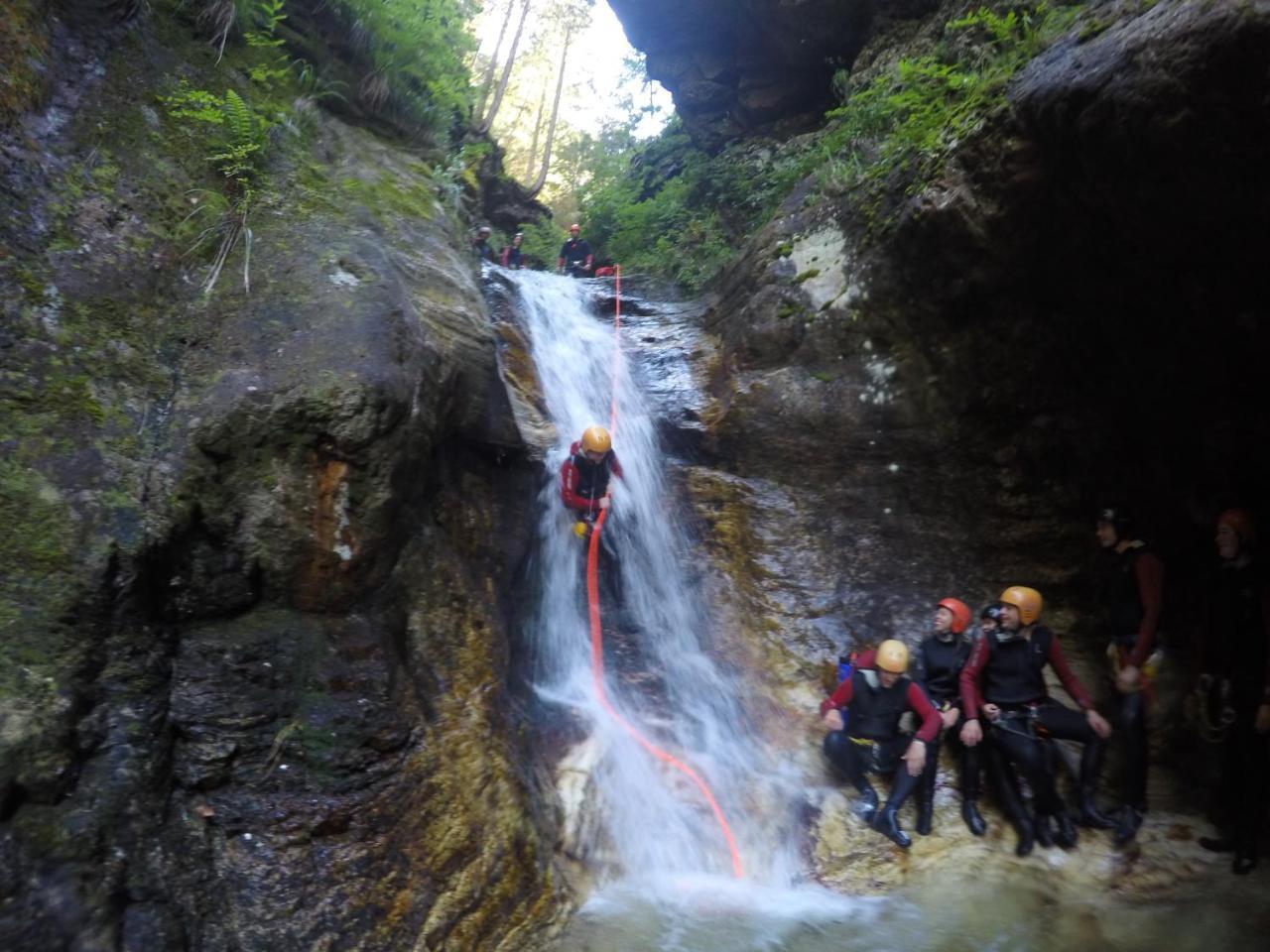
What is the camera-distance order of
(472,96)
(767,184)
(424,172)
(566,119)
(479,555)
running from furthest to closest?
(566,119)
(767,184)
(472,96)
(424,172)
(479,555)

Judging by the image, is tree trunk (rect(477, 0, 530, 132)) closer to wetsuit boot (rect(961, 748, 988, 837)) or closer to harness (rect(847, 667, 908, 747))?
harness (rect(847, 667, 908, 747))

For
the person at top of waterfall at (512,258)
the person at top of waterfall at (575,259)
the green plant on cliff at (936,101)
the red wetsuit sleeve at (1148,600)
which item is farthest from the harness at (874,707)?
the person at top of waterfall at (512,258)

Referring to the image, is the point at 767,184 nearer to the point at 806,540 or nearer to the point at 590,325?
the point at 590,325

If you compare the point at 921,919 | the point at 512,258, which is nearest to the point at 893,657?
the point at 921,919

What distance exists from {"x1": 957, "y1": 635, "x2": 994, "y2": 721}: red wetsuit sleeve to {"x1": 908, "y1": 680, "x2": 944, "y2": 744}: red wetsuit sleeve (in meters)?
0.25

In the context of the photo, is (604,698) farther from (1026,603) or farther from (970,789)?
(1026,603)

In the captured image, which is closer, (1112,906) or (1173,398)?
(1112,906)

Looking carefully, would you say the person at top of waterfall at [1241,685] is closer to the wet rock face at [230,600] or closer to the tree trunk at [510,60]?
the wet rock face at [230,600]

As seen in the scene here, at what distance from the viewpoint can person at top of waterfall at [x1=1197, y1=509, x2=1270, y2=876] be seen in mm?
4859

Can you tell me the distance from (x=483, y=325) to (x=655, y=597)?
9.84 ft

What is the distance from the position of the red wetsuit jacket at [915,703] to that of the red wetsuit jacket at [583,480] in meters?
2.66

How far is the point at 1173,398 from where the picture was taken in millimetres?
5723

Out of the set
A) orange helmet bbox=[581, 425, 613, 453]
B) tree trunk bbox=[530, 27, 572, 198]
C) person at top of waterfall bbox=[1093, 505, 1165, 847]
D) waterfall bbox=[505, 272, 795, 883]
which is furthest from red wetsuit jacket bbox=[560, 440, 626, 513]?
tree trunk bbox=[530, 27, 572, 198]

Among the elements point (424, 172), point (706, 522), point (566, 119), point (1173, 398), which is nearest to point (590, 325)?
point (424, 172)
